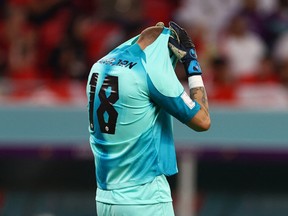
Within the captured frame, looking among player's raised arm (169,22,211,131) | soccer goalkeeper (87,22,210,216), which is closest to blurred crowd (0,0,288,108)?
player's raised arm (169,22,211,131)

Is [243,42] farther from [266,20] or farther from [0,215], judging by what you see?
[0,215]

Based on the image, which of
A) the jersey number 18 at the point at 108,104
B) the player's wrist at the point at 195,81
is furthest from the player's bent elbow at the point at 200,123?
the jersey number 18 at the point at 108,104

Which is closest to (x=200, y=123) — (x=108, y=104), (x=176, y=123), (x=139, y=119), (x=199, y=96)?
(x=199, y=96)

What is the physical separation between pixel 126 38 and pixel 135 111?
5.72 metres

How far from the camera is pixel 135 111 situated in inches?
187

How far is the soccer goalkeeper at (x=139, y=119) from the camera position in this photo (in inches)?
186

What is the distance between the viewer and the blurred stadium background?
9.62m

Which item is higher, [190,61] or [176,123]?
[190,61]

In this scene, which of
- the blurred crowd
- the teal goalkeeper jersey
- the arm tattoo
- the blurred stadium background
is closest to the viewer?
the teal goalkeeper jersey

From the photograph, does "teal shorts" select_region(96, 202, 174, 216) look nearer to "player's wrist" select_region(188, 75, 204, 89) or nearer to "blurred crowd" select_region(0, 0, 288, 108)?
"player's wrist" select_region(188, 75, 204, 89)

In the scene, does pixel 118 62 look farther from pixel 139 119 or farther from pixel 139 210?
pixel 139 210

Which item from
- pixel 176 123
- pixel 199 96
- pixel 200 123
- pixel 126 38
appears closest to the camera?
pixel 200 123

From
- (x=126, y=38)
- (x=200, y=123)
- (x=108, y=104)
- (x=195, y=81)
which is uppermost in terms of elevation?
(x=126, y=38)

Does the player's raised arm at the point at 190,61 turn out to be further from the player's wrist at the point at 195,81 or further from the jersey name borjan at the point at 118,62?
the jersey name borjan at the point at 118,62
